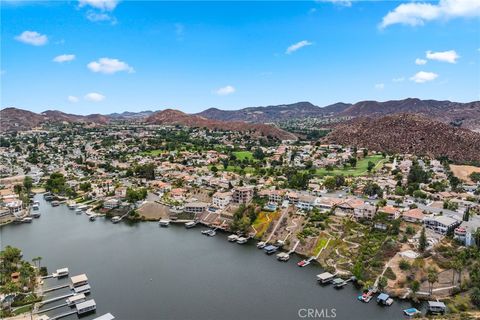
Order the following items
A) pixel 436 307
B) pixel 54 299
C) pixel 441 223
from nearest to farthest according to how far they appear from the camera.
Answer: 1. pixel 436 307
2. pixel 54 299
3. pixel 441 223

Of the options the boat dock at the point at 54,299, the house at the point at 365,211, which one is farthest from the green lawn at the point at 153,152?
the boat dock at the point at 54,299

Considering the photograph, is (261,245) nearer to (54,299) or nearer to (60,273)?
(60,273)

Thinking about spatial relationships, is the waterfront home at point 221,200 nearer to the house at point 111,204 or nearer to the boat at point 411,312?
the house at point 111,204

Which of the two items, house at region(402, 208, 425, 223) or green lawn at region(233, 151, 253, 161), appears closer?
house at region(402, 208, 425, 223)

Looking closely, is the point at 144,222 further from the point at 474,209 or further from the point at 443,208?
the point at 474,209

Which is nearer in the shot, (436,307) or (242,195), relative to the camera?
(436,307)

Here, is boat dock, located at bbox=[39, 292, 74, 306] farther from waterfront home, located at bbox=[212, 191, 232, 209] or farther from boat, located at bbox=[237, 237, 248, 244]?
waterfront home, located at bbox=[212, 191, 232, 209]

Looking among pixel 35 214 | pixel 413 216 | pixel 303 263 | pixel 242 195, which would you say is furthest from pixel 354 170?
pixel 35 214

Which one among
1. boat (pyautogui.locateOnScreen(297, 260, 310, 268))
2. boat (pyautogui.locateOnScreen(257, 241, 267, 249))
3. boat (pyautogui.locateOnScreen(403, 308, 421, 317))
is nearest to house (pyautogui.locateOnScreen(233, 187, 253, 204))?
boat (pyautogui.locateOnScreen(257, 241, 267, 249))
